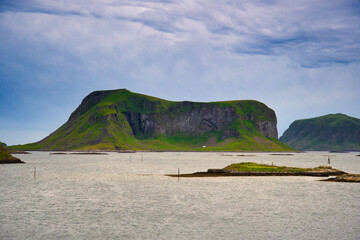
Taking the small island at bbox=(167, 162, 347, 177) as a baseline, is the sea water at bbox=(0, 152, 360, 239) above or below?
below

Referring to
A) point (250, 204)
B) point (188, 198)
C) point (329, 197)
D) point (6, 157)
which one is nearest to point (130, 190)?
point (188, 198)

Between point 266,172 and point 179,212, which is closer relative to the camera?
Result: point 179,212

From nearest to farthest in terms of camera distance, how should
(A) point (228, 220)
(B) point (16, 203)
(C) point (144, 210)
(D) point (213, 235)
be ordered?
(D) point (213, 235)
(A) point (228, 220)
(C) point (144, 210)
(B) point (16, 203)

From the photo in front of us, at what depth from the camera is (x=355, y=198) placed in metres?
46.0

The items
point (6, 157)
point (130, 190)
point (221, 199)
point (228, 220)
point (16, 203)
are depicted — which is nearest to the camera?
point (228, 220)

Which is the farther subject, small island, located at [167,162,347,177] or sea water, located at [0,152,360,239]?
small island, located at [167,162,347,177]

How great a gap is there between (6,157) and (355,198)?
11875 centimetres

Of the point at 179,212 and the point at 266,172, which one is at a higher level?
the point at 266,172

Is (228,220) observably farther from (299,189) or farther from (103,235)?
(299,189)

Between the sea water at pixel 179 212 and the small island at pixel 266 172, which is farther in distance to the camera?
the small island at pixel 266 172

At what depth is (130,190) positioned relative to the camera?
179 ft

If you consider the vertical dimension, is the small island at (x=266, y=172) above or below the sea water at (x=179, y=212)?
above

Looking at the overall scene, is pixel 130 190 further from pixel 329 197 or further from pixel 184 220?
pixel 329 197

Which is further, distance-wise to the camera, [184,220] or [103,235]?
[184,220]
